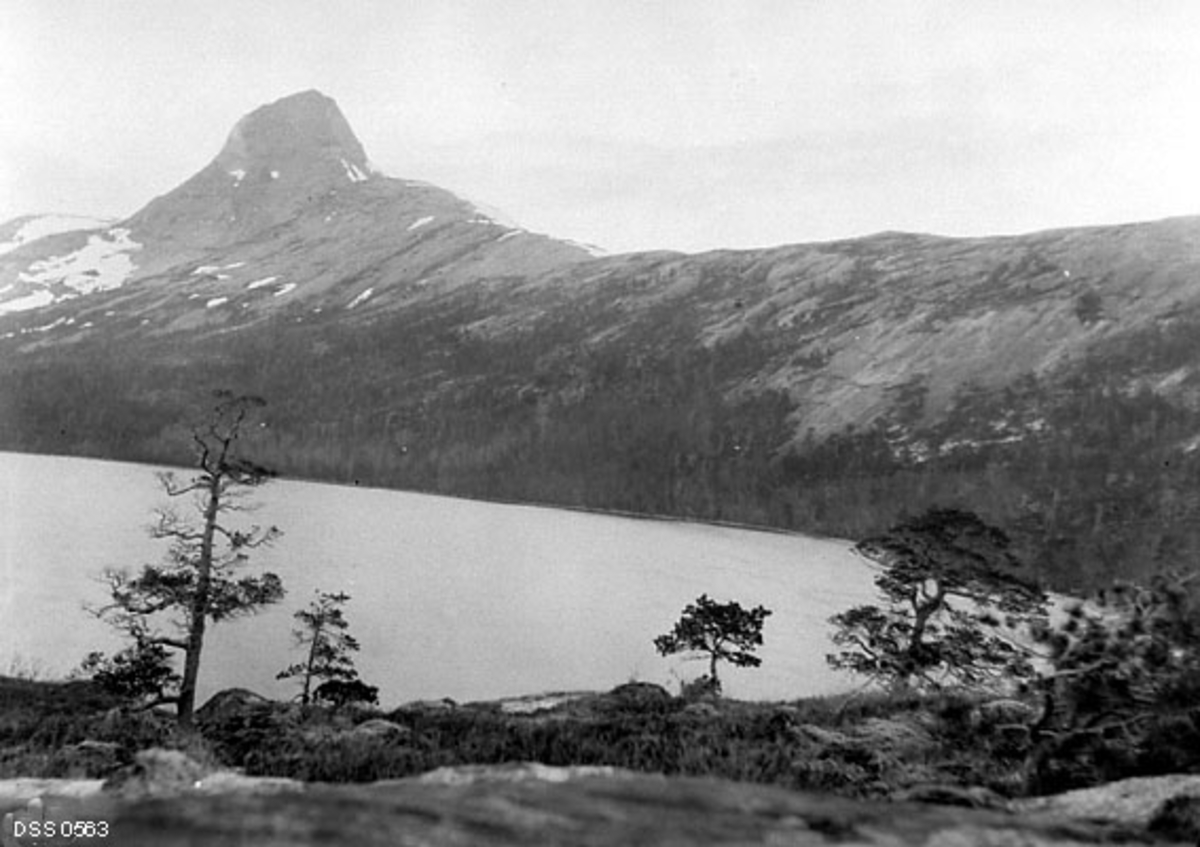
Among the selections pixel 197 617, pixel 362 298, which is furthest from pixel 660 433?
pixel 362 298

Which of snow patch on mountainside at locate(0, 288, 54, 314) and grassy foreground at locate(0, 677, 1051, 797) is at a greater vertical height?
snow patch on mountainside at locate(0, 288, 54, 314)

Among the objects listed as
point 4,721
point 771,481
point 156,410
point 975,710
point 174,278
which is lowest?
point 4,721

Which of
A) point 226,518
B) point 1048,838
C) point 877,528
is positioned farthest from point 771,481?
point 1048,838

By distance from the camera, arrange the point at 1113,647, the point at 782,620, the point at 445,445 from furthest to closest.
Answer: the point at 445,445 → the point at 782,620 → the point at 1113,647

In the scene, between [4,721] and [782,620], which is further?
[782,620]

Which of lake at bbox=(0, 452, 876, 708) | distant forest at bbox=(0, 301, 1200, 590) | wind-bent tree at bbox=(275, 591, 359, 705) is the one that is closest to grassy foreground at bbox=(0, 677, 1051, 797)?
wind-bent tree at bbox=(275, 591, 359, 705)

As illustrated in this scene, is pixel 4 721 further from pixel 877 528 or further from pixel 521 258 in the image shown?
pixel 521 258

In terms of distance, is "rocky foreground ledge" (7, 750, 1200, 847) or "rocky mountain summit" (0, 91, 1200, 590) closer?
"rocky foreground ledge" (7, 750, 1200, 847)

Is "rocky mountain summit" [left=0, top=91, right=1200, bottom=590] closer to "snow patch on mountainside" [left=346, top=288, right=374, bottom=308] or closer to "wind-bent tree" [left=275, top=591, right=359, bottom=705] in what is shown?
"snow patch on mountainside" [left=346, top=288, right=374, bottom=308]
